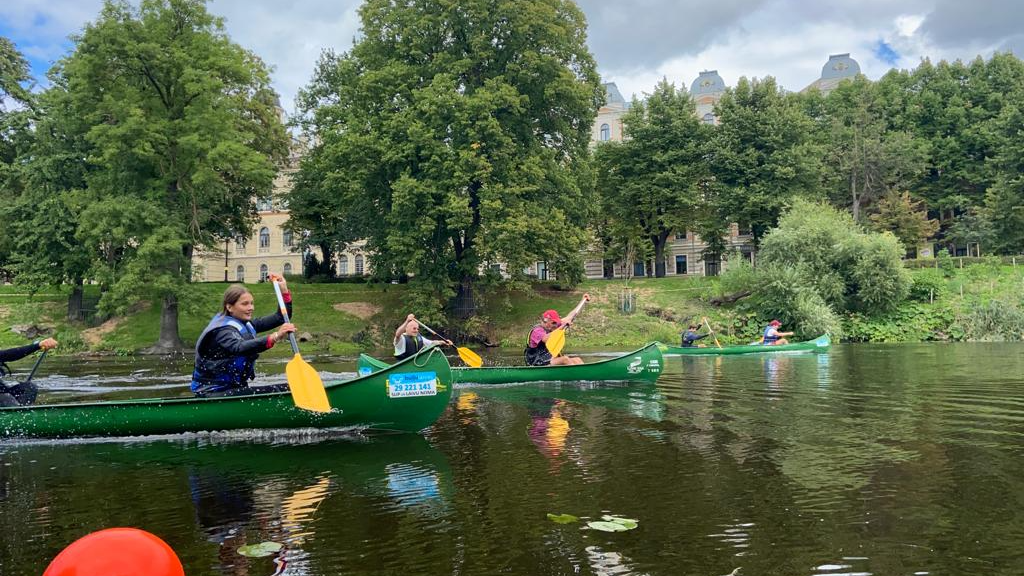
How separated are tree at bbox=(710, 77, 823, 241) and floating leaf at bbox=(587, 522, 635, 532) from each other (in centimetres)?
4234

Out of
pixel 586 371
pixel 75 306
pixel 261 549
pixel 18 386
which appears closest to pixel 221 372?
pixel 18 386

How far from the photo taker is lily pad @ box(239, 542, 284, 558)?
15.8 ft

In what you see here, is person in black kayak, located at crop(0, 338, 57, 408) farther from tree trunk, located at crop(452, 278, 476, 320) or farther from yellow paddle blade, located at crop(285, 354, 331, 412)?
tree trunk, located at crop(452, 278, 476, 320)

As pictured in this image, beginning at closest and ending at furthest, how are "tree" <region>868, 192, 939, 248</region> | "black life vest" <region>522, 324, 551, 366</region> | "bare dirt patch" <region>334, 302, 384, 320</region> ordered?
1. "black life vest" <region>522, 324, 551, 366</region>
2. "bare dirt patch" <region>334, 302, 384, 320</region>
3. "tree" <region>868, 192, 939, 248</region>

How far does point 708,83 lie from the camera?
8694cm

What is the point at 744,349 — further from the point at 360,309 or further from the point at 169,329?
the point at 169,329

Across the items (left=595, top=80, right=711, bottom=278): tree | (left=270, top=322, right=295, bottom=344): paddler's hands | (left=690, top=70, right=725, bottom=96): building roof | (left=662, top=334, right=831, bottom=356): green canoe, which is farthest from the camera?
(left=690, top=70, right=725, bottom=96): building roof

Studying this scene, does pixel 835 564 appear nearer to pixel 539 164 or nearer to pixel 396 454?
pixel 396 454

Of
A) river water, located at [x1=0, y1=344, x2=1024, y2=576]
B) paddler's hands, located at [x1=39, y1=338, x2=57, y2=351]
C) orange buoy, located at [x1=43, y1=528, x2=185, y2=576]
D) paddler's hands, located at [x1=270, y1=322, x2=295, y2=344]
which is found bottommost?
river water, located at [x1=0, y1=344, x2=1024, y2=576]

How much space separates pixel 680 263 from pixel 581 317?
35.5 meters

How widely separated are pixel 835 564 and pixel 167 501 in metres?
5.56

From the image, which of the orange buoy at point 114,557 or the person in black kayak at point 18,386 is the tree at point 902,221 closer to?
the person in black kayak at point 18,386

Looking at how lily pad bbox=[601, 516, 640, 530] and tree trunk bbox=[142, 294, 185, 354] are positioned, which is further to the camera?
tree trunk bbox=[142, 294, 185, 354]

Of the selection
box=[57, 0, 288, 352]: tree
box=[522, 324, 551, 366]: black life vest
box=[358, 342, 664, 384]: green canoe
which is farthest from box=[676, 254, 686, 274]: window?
box=[358, 342, 664, 384]: green canoe
